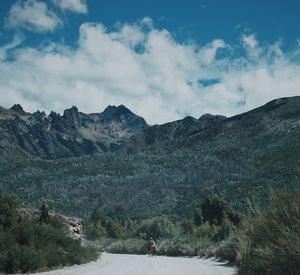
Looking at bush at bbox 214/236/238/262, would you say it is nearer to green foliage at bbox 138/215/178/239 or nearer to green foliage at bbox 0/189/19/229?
green foliage at bbox 0/189/19/229

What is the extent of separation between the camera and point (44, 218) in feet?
135

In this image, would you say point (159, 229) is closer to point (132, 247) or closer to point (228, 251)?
point (132, 247)

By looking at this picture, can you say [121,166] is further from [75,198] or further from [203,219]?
[203,219]

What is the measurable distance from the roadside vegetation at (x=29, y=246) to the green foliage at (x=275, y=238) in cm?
1294

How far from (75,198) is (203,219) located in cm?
5676

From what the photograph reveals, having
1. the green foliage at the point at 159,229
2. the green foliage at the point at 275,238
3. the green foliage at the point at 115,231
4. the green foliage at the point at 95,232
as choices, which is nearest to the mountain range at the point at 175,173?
the green foliage at the point at 115,231

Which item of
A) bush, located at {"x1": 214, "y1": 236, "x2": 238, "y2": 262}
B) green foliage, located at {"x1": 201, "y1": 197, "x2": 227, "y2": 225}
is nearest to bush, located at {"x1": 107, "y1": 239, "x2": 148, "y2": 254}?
green foliage, located at {"x1": 201, "y1": 197, "x2": 227, "y2": 225}

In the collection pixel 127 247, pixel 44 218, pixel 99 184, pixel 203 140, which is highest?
pixel 203 140

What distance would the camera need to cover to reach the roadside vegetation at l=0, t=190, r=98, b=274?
23587mm

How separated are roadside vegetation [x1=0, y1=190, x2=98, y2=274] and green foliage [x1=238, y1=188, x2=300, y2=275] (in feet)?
Result: 42.5

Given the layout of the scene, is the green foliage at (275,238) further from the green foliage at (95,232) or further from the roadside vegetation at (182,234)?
the green foliage at (95,232)

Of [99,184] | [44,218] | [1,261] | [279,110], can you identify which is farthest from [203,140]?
[1,261]

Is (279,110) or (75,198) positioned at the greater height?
(279,110)

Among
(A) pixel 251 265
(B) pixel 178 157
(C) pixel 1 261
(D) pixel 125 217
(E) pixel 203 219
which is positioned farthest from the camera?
(B) pixel 178 157
